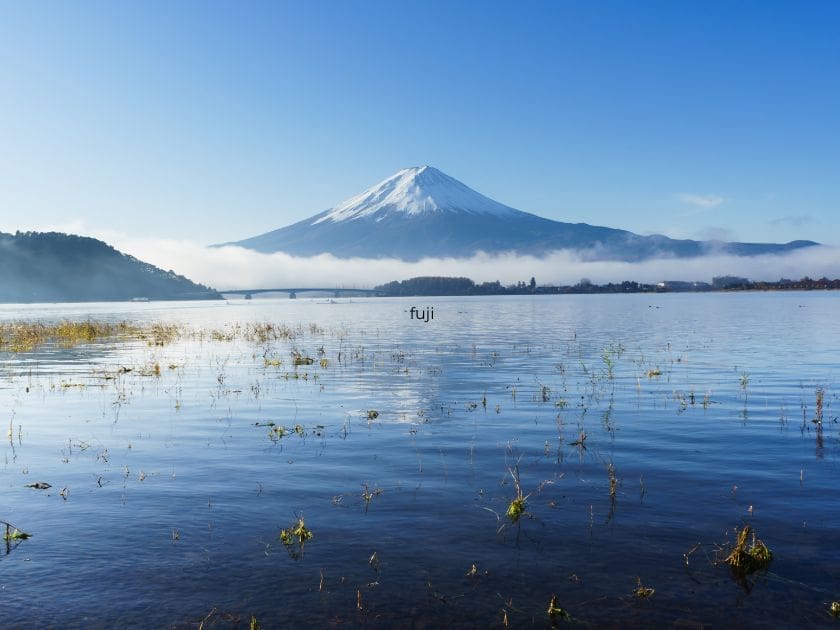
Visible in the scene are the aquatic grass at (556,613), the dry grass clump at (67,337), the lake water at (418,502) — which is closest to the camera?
A: the aquatic grass at (556,613)

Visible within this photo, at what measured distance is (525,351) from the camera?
4372cm

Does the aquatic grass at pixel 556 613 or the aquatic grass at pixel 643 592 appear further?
the aquatic grass at pixel 643 592

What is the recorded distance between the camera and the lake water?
8.36 meters

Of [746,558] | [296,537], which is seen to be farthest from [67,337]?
[746,558]

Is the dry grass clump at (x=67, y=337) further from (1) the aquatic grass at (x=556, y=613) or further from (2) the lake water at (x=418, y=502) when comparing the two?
(1) the aquatic grass at (x=556, y=613)

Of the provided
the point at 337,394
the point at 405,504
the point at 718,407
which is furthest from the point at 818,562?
the point at 337,394

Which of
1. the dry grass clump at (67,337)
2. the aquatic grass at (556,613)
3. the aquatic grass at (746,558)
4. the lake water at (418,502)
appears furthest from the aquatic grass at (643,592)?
the dry grass clump at (67,337)

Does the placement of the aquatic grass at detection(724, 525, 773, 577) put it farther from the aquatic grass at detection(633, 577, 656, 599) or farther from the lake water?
the aquatic grass at detection(633, 577, 656, 599)

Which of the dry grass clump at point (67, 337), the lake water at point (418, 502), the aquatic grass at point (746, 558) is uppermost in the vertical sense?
the dry grass clump at point (67, 337)

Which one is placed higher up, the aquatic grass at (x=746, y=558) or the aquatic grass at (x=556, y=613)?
the aquatic grass at (x=746, y=558)

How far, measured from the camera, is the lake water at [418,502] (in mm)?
8359

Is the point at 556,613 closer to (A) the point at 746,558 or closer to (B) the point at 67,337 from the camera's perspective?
(A) the point at 746,558

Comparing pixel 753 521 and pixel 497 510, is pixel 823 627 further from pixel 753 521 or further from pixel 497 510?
pixel 497 510

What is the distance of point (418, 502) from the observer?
12.3m
